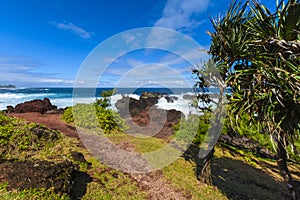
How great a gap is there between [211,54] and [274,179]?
6.26 m

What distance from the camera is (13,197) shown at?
2.66 metres

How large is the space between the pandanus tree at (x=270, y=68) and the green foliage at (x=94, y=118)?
25.3ft

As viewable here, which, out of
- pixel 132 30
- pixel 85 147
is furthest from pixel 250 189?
pixel 132 30

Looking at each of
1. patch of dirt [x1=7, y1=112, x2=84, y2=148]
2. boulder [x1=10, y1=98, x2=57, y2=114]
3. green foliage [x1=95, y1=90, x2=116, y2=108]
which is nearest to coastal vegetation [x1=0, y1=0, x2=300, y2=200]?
patch of dirt [x1=7, y1=112, x2=84, y2=148]

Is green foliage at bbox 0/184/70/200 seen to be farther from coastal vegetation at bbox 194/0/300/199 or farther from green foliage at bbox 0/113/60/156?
coastal vegetation at bbox 194/0/300/199

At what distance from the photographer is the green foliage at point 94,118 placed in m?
10.2

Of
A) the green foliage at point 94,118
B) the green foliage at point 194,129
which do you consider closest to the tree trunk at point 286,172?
the green foliage at point 194,129

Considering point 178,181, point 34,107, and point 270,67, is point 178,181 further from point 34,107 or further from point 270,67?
point 34,107

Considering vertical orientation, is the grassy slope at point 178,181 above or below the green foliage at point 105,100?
below

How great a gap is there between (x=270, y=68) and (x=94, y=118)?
9.35 meters

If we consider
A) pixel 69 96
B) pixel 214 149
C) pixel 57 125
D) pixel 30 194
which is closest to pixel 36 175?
pixel 30 194

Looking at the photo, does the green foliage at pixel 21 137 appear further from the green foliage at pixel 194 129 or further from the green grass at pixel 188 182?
the green foliage at pixel 194 129

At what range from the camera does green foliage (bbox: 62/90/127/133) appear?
1023 centimetres

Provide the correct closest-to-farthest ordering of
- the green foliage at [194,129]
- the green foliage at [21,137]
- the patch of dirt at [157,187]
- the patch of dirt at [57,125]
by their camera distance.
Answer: the patch of dirt at [157,187], the green foliage at [21,137], the patch of dirt at [57,125], the green foliage at [194,129]
